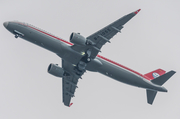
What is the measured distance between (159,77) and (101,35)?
59.5 ft

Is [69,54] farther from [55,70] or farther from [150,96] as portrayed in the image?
[150,96]

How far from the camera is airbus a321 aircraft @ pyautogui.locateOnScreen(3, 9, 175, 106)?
5850 cm

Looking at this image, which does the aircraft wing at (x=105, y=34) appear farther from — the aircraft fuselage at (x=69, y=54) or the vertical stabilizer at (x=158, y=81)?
the vertical stabilizer at (x=158, y=81)

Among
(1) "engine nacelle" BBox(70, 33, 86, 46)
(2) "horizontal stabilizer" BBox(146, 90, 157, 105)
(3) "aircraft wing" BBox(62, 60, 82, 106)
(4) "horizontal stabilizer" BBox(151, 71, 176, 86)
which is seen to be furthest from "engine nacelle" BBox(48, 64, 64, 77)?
(4) "horizontal stabilizer" BBox(151, 71, 176, 86)

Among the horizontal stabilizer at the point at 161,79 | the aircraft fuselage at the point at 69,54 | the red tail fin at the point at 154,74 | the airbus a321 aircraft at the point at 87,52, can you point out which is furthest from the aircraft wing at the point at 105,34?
the red tail fin at the point at 154,74

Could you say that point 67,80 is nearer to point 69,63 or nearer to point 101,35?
point 69,63

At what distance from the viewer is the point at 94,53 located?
60875 mm

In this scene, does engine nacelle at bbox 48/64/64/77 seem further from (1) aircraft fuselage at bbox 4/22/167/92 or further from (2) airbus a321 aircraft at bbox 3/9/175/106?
(1) aircraft fuselage at bbox 4/22/167/92

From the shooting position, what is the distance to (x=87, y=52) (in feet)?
199

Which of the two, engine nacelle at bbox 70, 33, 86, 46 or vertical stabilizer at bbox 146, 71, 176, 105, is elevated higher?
engine nacelle at bbox 70, 33, 86, 46

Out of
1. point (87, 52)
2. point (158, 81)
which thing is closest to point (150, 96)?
point (158, 81)

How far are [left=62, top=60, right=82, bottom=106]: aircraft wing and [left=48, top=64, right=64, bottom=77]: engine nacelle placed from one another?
2.52 meters

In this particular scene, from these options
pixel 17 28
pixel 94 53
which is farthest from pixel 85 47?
pixel 17 28

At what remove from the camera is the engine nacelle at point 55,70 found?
66438 millimetres
